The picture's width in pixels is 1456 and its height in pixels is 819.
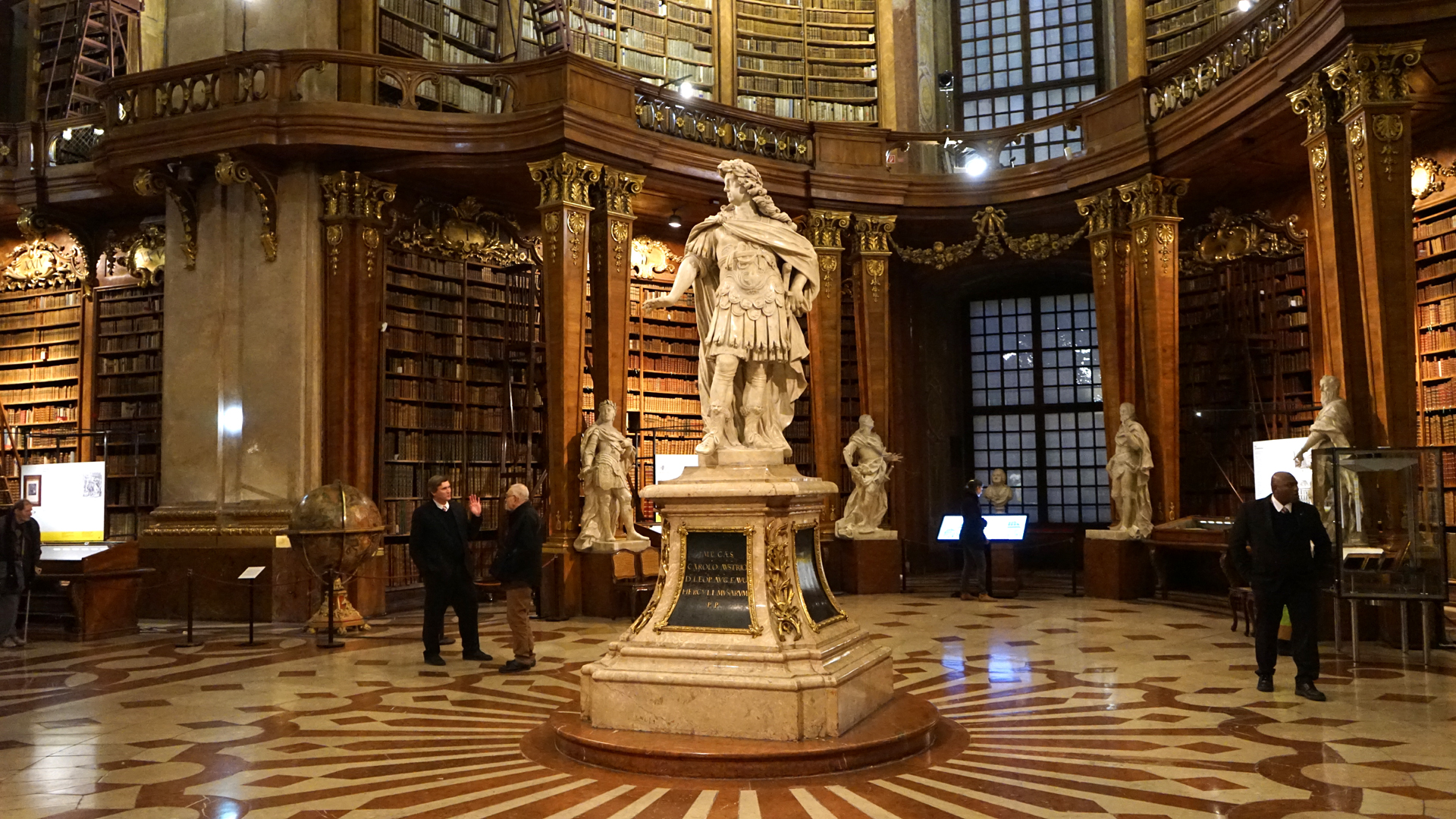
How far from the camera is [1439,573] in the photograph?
7074mm

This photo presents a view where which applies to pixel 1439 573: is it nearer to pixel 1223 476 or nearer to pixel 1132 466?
pixel 1132 466

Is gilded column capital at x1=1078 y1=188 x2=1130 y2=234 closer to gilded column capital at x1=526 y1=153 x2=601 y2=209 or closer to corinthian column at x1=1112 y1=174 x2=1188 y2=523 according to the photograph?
corinthian column at x1=1112 y1=174 x2=1188 y2=523

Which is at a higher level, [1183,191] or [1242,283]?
[1183,191]

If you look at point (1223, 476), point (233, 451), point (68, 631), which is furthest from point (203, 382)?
point (1223, 476)

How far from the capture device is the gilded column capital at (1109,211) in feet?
39.6

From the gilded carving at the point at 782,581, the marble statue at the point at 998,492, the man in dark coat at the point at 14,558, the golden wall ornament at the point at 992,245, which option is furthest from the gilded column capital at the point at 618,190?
the gilded carving at the point at 782,581

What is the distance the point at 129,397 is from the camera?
12.4 meters

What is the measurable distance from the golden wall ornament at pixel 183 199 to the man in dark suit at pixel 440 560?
16.7 ft

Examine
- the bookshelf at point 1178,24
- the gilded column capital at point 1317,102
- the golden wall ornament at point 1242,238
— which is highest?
the bookshelf at point 1178,24

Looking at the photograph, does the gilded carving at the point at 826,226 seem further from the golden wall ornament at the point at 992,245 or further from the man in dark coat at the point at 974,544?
the man in dark coat at the point at 974,544

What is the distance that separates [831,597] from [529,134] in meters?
6.34

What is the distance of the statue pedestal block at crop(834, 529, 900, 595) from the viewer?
12.4 metres

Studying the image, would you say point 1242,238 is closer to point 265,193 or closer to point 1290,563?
point 1290,563

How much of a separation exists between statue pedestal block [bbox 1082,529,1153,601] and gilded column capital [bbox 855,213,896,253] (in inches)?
155
